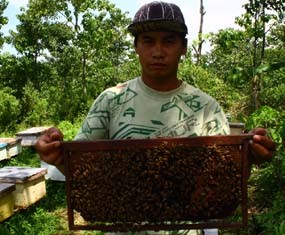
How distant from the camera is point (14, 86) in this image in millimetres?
18391

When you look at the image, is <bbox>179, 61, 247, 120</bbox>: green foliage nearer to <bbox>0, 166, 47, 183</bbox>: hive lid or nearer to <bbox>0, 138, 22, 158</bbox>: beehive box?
<bbox>0, 138, 22, 158</bbox>: beehive box

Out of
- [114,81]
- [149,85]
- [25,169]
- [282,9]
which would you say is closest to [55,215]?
[25,169]

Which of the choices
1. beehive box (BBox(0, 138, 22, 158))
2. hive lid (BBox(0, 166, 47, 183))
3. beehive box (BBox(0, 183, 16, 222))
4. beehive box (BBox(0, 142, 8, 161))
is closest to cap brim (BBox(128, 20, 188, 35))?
beehive box (BBox(0, 183, 16, 222))

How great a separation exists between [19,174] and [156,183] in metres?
4.60

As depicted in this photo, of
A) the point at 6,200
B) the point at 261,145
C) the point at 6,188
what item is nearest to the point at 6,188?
the point at 6,188

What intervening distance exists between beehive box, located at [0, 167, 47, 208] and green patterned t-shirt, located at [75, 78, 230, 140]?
13.8 ft

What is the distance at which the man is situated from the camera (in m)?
1.83

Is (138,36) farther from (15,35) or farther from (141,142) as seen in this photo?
(15,35)

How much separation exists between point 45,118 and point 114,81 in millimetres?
4230

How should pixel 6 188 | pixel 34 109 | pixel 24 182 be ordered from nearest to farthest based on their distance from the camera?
pixel 6 188 → pixel 24 182 → pixel 34 109

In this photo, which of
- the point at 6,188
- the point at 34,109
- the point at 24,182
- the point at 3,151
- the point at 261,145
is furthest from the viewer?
the point at 34,109

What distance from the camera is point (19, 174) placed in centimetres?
→ 591

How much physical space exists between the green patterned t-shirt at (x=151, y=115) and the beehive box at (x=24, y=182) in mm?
4195

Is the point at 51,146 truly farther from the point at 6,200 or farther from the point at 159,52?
the point at 6,200
